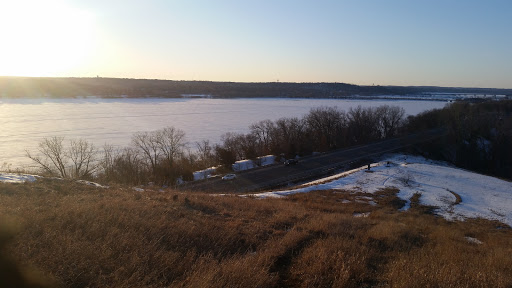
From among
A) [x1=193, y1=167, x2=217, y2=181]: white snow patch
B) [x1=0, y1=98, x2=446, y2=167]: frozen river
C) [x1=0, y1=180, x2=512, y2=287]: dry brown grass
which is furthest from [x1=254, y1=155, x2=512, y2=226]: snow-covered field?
[x1=0, y1=98, x2=446, y2=167]: frozen river

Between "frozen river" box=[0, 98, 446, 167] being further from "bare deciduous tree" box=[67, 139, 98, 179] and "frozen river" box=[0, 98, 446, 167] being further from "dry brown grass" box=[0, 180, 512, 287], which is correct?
"dry brown grass" box=[0, 180, 512, 287]

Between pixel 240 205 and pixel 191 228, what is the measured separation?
6.04 meters

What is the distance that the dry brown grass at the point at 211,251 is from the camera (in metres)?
5.73

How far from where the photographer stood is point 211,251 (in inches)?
297

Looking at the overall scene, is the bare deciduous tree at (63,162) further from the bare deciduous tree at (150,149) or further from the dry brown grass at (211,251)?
the dry brown grass at (211,251)

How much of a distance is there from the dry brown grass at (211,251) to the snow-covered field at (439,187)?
1401cm

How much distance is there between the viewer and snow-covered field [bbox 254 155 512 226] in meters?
24.7

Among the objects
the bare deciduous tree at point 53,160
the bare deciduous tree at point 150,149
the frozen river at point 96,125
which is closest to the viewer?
the bare deciduous tree at point 53,160

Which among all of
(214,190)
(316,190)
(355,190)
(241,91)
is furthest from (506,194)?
(241,91)

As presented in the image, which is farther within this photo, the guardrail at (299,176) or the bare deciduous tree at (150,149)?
the bare deciduous tree at (150,149)

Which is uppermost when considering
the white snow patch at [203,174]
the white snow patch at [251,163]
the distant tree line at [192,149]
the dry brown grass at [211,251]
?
the dry brown grass at [211,251]

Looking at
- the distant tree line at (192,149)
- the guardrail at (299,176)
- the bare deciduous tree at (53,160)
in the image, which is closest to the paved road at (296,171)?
the guardrail at (299,176)

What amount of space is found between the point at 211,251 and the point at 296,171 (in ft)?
114

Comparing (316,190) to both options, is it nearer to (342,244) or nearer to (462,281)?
(342,244)
